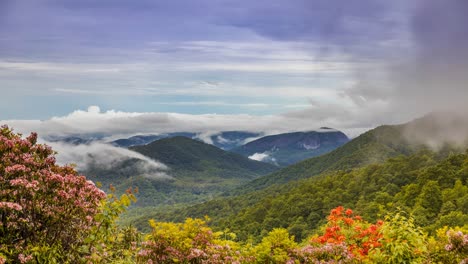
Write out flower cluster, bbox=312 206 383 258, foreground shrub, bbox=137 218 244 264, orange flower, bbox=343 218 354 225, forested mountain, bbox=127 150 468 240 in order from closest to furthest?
1. foreground shrub, bbox=137 218 244 264
2. flower cluster, bbox=312 206 383 258
3. orange flower, bbox=343 218 354 225
4. forested mountain, bbox=127 150 468 240

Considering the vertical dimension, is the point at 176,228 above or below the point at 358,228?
above

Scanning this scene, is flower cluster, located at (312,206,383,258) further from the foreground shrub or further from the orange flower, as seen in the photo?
the foreground shrub

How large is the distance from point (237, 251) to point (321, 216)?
120 meters

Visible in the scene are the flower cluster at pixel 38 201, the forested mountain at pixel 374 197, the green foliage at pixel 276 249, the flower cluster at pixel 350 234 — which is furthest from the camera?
the forested mountain at pixel 374 197

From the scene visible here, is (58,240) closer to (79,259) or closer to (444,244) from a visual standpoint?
(79,259)

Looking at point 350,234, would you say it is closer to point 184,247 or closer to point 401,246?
point 401,246

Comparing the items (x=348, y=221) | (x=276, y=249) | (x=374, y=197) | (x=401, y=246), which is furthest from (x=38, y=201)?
(x=374, y=197)

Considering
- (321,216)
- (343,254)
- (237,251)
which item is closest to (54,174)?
(237,251)

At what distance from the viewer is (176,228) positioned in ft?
36.1

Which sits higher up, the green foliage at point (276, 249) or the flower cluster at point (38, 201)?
the flower cluster at point (38, 201)

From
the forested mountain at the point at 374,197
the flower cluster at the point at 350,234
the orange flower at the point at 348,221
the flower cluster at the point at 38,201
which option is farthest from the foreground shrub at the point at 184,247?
the forested mountain at the point at 374,197

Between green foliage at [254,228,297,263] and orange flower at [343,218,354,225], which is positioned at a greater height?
green foliage at [254,228,297,263]

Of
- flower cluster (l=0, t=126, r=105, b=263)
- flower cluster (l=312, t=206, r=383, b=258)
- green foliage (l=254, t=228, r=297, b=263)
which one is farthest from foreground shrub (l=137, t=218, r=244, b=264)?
flower cluster (l=312, t=206, r=383, b=258)

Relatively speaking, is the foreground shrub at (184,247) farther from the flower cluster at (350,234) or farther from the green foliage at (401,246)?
the flower cluster at (350,234)
